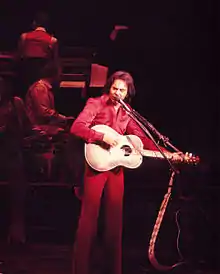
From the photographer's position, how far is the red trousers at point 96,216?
460 cm

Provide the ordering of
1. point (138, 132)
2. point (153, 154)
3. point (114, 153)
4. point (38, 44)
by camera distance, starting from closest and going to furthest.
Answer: point (114, 153)
point (153, 154)
point (138, 132)
point (38, 44)

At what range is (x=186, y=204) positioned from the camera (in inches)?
254

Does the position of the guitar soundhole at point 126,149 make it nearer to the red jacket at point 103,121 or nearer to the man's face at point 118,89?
the red jacket at point 103,121

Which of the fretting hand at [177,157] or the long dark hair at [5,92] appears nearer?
the fretting hand at [177,157]

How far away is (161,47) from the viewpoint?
8266mm

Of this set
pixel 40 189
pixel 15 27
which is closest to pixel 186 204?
pixel 40 189

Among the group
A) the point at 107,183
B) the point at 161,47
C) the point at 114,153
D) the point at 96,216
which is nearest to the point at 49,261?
the point at 96,216

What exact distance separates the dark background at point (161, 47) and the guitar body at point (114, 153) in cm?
318

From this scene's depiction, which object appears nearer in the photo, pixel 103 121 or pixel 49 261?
pixel 103 121

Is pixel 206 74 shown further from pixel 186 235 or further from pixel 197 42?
pixel 186 235

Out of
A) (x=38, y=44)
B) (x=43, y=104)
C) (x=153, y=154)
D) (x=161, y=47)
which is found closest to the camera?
(x=153, y=154)

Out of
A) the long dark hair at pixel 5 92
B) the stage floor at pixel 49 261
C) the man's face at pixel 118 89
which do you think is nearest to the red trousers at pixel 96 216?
the man's face at pixel 118 89

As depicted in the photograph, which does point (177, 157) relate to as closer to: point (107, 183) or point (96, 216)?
point (107, 183)

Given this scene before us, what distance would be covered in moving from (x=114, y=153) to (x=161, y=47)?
3.98 meters
